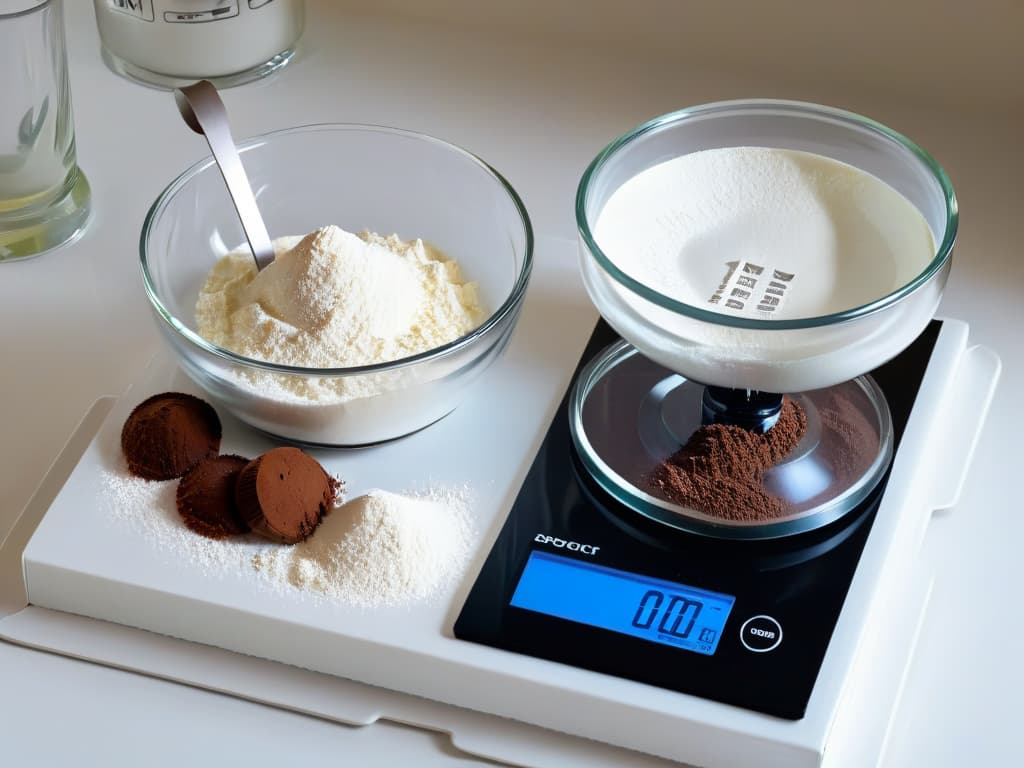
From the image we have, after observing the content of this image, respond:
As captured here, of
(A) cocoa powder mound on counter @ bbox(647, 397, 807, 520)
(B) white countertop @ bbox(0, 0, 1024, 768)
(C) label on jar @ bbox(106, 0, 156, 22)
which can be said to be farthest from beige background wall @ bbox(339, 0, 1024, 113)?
(A) cocoa powder mound on counter @ bbox(647, 397, 807, 520)

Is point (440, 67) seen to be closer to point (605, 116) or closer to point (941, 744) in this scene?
point (605, 116)

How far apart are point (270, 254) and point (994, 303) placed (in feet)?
1.97

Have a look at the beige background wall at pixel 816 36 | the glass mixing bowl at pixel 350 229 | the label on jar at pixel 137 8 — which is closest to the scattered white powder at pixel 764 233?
the glass mixing bowl at pixel 350 229

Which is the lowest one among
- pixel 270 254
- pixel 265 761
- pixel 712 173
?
pixel 265 761

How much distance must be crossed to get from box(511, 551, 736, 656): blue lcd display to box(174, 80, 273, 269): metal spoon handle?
34 centimetres

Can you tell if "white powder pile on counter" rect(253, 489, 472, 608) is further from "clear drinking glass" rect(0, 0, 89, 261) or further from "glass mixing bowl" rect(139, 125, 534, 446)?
"clear drinking glass" rect(0, 0, 89, 261)

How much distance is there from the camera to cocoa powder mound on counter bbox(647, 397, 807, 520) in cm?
97

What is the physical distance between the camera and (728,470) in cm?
100

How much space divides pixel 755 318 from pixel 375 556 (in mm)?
284

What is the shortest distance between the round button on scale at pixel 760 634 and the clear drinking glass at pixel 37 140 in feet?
2.37

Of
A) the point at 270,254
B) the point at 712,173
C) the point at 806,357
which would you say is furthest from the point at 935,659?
the point at 270,254

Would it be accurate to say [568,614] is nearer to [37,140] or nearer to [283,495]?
[283,495]

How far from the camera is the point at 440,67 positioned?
1.49 meters

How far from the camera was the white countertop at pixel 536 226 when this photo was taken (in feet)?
2.98
